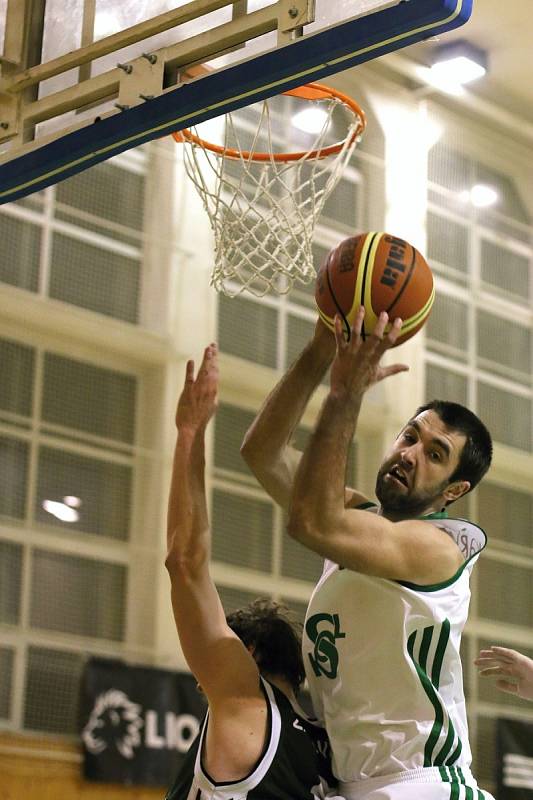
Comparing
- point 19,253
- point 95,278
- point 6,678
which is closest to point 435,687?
point 6,678

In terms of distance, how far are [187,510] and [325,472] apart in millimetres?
586

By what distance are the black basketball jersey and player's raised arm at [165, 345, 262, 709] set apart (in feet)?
0.36

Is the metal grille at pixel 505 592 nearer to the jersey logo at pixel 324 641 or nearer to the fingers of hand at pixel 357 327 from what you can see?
the jersey logo at pixel 324 641

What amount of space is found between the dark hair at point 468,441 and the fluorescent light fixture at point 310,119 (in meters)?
7.62

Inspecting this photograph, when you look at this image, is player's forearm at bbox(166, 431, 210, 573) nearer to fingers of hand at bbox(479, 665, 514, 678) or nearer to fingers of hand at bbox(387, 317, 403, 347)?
fingers of hand at bbox(387, 317, 403, 347)

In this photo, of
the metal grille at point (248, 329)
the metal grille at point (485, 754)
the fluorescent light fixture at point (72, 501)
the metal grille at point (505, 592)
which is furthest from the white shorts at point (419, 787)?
the metal grille at point (505, 592)

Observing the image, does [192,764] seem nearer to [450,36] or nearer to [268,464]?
[268,464]

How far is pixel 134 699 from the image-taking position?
9078mm

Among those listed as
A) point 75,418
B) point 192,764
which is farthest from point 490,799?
point 75,418

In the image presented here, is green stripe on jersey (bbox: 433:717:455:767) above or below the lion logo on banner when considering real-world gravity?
below

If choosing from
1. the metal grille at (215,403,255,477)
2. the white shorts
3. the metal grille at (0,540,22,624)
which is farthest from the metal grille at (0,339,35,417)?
the white shorts

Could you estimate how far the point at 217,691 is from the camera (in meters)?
3.75

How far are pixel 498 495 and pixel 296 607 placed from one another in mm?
2689

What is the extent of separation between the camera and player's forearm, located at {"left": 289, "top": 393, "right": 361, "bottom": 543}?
3.45m
